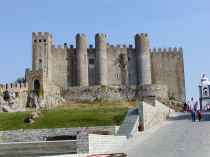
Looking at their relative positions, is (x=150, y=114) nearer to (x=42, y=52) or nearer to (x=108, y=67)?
(x=42, y=52)

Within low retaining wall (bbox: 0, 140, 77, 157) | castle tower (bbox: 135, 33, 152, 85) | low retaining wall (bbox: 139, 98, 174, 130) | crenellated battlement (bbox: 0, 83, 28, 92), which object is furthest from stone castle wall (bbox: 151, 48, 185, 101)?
low retaining wall (bbox: 0, 140, 77, 157)

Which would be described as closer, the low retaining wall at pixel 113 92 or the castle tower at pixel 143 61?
the low retaining wall at pixel 113 92

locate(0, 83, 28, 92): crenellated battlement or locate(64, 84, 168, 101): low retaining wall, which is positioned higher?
locate(0, 83, 28, 92): crenellated battlement

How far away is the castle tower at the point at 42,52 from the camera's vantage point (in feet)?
226

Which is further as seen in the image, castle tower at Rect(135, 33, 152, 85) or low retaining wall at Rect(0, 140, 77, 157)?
castle tower at Rect(135, 33, 152, 85)

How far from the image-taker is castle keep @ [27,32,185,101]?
2763 inches

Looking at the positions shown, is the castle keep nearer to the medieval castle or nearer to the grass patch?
the medieval castle

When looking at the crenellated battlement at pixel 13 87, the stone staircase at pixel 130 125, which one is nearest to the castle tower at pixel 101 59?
the crenellated battlement at pixel 13 87

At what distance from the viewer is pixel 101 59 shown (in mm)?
71938

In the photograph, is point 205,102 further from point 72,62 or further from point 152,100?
point 72,62

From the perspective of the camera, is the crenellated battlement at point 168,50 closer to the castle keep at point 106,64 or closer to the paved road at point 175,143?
the castle keep at point 106,64

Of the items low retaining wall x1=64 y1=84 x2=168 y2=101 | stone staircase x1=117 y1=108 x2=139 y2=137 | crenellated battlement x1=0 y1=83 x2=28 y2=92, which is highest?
crenellated battlement x1=0 y1=83 x2=28 y2=92

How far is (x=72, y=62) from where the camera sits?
72.2 meters

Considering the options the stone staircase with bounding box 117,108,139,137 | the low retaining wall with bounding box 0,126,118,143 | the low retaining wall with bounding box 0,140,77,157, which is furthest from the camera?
the low retaining wall with bounding box 0,126,118,143
